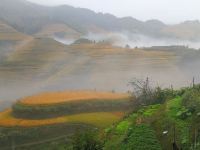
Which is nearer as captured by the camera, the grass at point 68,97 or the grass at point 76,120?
the grass at point 76,120

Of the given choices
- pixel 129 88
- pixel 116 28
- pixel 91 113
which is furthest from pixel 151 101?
pixel 116 28

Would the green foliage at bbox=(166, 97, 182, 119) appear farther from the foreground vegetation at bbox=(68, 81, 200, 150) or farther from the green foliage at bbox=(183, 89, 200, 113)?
the green foliage at bbox=(183, 89, 200, 113)

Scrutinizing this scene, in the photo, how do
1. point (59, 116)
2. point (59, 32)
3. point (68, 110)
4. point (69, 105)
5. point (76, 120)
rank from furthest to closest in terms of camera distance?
→ point (59, 32), point (69, 105), point (68, 110), point (59, 116), point (76, 120)

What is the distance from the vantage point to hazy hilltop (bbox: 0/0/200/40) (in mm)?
101812

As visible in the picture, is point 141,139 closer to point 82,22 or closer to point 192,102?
point 192,102

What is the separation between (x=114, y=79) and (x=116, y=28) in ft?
203

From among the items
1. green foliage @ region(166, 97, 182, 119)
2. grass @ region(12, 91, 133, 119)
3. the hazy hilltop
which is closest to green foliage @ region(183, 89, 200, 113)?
green foliage @ region(166, 97, 182, 119)

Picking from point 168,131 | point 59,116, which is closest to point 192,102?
point 168,131

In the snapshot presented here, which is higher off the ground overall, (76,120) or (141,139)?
(141,139)

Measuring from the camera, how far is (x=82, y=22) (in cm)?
11838

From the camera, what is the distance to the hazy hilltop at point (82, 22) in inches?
4008

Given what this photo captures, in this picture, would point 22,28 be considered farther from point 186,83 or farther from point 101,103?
point 101,103

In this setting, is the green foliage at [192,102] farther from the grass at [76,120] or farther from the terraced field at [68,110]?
the terraced field at [68,110]

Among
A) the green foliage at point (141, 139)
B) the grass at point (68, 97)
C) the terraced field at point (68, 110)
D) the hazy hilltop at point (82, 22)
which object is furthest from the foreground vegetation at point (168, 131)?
the hazy hilltop at point (82, 22)
